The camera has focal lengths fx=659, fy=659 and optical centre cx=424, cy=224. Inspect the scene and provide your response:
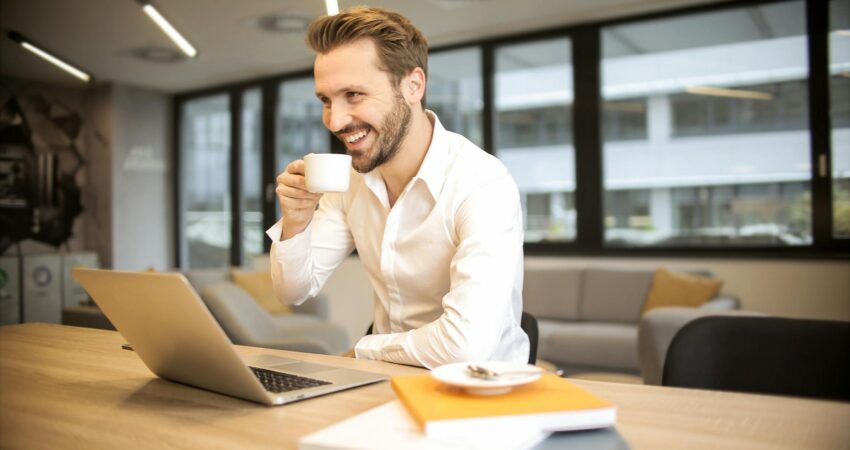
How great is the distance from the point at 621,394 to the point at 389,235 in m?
0.82

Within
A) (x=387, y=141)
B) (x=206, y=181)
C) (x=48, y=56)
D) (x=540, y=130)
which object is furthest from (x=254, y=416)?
(x=206, y=181)

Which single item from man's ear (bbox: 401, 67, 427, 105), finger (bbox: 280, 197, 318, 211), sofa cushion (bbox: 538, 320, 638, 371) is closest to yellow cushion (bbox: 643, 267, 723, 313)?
sofa cushion (bbox: 538, 320, 638, 371)

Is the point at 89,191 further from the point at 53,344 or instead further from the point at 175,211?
the point at 53,344

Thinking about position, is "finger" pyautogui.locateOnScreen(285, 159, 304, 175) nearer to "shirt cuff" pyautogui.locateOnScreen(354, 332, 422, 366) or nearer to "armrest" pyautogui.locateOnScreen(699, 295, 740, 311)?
"shirt cuff" pyautogui.locateOnScreen(354, 332, 422, 366)

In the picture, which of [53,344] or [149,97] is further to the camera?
[149,97]

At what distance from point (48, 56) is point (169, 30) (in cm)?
200

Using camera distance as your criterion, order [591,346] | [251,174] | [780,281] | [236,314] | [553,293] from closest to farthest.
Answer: [236,314] < [591,346] < [780,281] < [553,293] < [251,174]

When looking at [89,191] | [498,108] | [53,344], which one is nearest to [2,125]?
[89,191]

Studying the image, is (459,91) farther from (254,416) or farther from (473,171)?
(254,416)

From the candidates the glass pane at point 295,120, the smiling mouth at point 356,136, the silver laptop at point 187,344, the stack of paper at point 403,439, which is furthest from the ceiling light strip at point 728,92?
the stack of paper at point 403,439

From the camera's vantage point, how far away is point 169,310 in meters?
0.86

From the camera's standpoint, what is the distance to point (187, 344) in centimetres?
89

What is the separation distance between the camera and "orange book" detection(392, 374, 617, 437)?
64 cm

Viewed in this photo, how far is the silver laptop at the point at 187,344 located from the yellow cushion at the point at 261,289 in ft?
13.6
